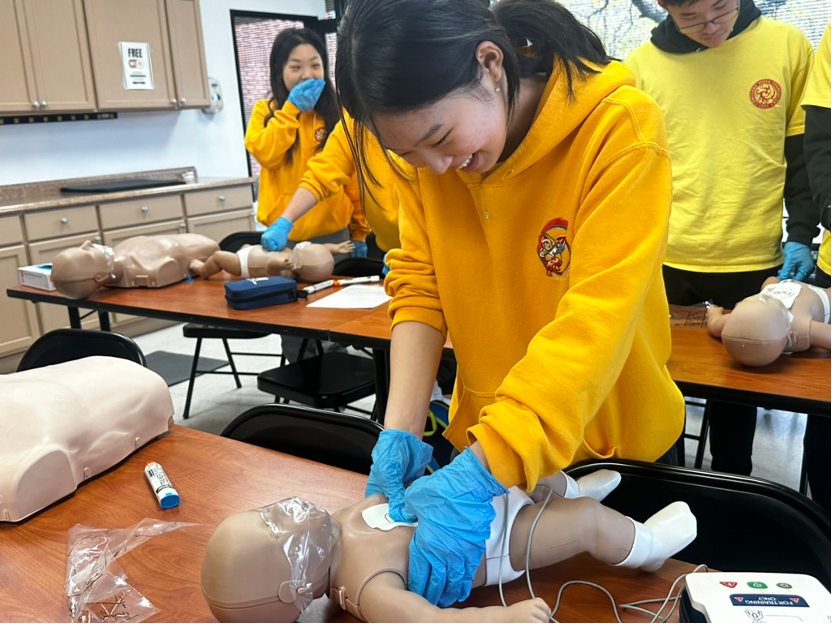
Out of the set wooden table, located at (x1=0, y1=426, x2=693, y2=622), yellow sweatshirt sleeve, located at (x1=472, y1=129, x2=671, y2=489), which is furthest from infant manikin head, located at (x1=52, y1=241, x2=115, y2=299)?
yellow sweatshirt sleeve, located at (x1=472, y1=129, x2=671, y2=489)

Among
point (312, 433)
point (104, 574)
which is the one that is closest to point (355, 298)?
point (312, 433)

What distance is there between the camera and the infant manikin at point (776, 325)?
153cm

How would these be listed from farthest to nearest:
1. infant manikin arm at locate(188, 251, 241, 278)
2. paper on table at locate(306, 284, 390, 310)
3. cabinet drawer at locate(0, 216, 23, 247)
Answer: cabinet drawer at locate(0, 216, 23, 247) → infant manikin arm at locate(188, 251, 241, 278) → paper on table at locate(306, 284, 390, 310)

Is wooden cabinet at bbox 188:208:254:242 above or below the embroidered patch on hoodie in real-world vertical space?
below

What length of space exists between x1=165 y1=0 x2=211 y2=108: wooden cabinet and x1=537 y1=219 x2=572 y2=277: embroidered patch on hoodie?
507 centimetres

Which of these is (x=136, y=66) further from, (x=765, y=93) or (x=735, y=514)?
(x=735, y=514)

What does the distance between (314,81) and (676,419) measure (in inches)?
98.6

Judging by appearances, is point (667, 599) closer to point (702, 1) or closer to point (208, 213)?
point (702, 1)

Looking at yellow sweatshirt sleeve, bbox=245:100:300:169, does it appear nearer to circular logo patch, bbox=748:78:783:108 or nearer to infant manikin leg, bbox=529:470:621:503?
circular logo patch, bbox=748:78:783:108

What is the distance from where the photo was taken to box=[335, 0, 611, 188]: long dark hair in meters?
0.84

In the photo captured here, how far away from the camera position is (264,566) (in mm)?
785

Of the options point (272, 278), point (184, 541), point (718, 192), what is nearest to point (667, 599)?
point (184, 541)

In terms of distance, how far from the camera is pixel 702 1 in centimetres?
192

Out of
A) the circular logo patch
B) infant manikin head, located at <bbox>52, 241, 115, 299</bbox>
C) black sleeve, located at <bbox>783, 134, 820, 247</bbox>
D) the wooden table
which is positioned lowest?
the wooden table
